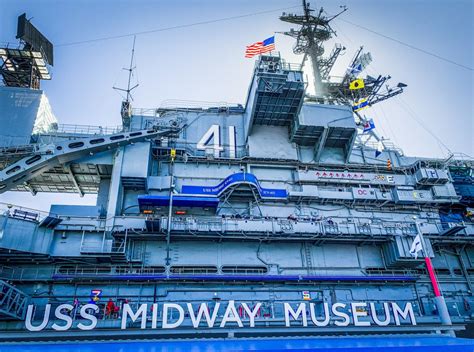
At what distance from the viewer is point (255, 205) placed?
2566 cm

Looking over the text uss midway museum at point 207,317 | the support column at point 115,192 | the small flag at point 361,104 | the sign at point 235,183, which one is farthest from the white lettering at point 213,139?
the small flag at point 361,104

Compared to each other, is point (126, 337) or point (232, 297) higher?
point (232, 297)

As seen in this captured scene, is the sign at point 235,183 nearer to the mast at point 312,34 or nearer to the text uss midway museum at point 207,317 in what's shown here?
the text uss midway museum at point 207,317

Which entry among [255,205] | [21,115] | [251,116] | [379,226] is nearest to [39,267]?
[21,115]

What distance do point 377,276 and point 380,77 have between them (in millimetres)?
21892

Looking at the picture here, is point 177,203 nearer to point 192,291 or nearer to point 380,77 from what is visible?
point 192,291

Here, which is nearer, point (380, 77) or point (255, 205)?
point (255, 205)

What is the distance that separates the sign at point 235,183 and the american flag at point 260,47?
413 inches

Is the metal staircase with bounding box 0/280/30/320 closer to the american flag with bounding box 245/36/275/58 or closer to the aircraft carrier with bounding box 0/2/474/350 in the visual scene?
the aircraft carrier with bounding box 0/2/474/350

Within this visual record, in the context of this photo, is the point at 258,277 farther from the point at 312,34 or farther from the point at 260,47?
the point at 312,34

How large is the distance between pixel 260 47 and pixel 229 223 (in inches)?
585

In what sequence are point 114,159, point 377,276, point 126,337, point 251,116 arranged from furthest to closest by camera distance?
point 251,116 → point 114,159 → point 377,276 → point 126,337

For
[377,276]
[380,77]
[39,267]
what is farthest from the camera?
[380,77]

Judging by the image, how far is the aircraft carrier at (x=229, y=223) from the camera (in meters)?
18.2
